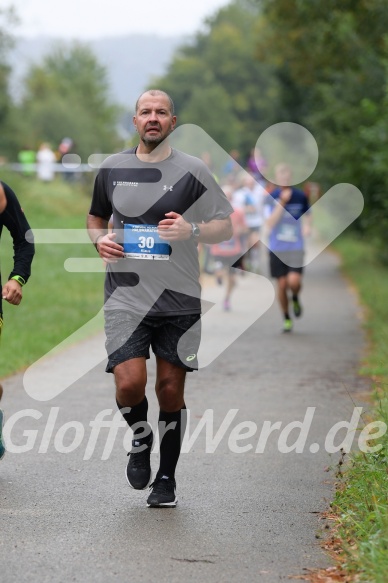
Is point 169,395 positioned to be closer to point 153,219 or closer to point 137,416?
point 137,416

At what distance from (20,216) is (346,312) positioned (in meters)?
12.0

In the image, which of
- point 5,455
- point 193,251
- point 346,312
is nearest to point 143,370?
point 193,251

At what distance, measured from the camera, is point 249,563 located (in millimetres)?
5492

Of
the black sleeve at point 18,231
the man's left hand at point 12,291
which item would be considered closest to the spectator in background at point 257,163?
the black sleeve at point 18,231

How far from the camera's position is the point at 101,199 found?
262 inches

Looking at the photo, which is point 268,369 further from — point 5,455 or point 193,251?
point 193,251

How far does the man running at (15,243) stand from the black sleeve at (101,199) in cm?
50

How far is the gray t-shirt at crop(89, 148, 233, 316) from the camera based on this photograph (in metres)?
6.46

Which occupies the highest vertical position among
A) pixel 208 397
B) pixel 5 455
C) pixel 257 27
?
pixel 5 455

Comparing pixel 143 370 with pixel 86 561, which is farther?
A: pixel 143 370

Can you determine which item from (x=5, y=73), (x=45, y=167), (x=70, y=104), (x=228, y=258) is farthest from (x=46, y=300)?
(x=70, y=104)

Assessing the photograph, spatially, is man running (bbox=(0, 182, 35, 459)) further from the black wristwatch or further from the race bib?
the black wristwatch

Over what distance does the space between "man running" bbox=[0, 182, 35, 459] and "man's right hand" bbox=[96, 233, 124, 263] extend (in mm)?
709

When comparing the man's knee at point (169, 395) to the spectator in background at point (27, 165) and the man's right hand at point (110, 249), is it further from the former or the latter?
the spectator in background at point (27, 165)
